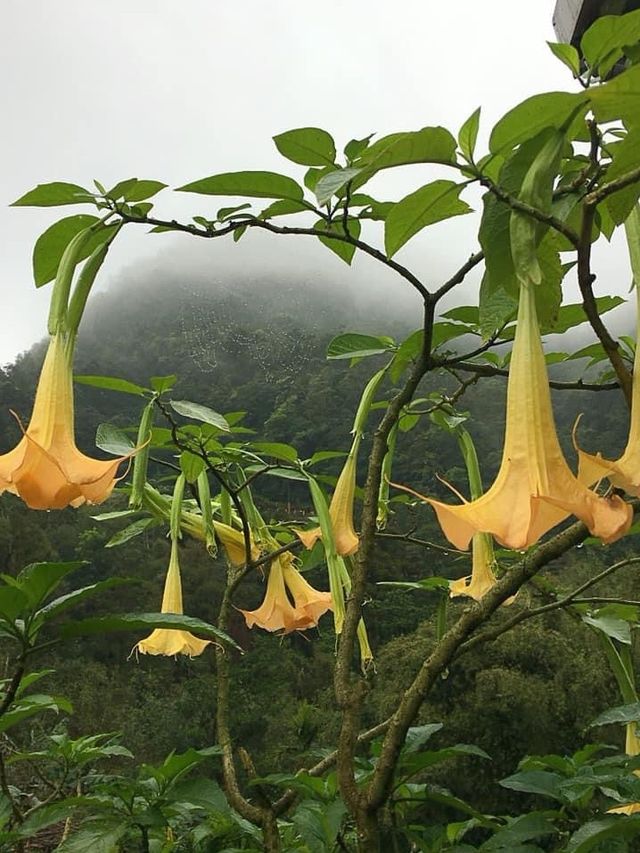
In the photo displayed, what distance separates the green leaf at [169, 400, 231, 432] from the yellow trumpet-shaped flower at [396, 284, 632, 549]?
1.91ft

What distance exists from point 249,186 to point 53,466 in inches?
12.7

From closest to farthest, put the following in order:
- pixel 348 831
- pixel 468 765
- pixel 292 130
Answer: pixel 292 130 < pixel 348 831 < pixel 468 765

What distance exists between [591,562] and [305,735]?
13.4 metres

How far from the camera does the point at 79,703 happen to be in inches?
512

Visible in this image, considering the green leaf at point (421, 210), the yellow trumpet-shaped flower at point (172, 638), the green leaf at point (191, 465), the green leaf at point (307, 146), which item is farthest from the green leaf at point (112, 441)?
the green leaf at point (421, 210)

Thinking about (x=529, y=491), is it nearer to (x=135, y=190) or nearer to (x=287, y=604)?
(x=135, y=190)

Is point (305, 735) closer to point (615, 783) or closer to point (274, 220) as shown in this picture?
point (615, 783)

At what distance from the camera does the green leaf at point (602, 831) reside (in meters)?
0.80

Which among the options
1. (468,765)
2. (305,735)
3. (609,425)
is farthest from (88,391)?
(305,735)

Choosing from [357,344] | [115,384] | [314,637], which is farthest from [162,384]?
[314,637]

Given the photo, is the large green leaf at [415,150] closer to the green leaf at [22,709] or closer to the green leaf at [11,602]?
the green leaf at [11,602]

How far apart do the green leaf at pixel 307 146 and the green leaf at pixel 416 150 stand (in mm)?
201

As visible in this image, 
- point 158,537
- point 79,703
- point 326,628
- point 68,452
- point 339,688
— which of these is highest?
point 68,452

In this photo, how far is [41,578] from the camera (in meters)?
0.78
